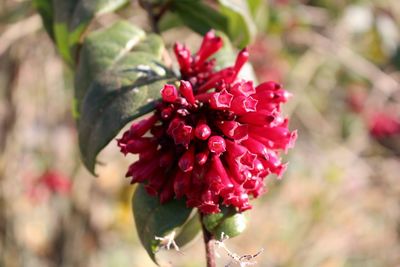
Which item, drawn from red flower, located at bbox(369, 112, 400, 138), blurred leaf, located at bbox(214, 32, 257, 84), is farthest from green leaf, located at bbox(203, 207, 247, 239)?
red flower, located at bbox(369, 112, 400, 138)

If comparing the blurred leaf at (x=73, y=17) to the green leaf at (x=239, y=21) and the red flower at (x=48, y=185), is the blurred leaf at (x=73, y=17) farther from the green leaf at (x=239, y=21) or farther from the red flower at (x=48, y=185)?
the red flower at (x=48, y=185)

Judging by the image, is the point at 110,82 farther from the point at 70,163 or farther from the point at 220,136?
the point at 70,163

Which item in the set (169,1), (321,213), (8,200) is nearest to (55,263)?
(8,200)

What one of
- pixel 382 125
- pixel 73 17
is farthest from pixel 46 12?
pixel 382 125

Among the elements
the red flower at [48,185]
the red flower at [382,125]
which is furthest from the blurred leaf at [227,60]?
the red flower at [382,125]

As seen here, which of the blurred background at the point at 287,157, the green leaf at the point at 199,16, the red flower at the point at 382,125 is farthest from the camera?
the red flower at the point at 382,125
